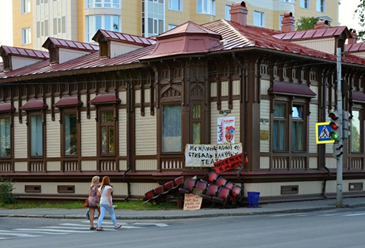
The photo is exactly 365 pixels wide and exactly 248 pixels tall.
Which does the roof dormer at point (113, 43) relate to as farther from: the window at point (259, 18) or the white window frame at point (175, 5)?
the window at point (259, 18)

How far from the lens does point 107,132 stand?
34312 millimetres

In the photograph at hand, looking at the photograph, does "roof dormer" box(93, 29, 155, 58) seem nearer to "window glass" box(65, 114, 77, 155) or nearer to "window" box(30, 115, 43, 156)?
"window glass" box(65, 114, 77, 155)

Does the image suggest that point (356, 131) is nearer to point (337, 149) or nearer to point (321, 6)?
point (337, 149)

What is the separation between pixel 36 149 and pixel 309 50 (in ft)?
44.8

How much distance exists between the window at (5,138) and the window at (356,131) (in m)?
16.6

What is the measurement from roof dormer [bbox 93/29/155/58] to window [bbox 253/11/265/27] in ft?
125

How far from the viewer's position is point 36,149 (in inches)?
1478

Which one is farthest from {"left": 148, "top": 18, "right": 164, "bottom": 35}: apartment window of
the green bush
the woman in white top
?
the woman in white top

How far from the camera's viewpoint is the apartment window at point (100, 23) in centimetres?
6300

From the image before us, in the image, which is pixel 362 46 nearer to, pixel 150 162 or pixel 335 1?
pixel 150 162

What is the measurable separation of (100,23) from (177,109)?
33637 millimetres

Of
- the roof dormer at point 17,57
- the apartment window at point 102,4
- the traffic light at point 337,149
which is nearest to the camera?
the traffic light at point 337,149

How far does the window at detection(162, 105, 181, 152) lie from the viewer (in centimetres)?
3114

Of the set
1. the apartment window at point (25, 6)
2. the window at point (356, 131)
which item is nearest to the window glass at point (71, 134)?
the window at point (356, 131)
